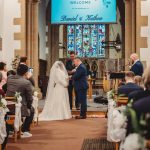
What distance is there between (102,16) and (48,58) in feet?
24.9

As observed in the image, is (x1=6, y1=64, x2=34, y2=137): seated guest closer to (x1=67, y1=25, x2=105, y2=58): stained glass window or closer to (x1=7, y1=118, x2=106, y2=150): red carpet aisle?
(x1=7, y1=118, x2=106, y2=150): red carpet aisle

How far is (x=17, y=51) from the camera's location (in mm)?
12141

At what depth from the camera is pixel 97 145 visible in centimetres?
645

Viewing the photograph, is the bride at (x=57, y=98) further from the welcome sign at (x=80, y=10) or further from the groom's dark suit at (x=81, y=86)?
the welcome sign at (x=80, y=10)

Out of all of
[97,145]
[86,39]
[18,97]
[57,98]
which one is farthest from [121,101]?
[86,39]

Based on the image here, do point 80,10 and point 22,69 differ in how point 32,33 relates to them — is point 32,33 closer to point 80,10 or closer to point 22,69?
point 80,10

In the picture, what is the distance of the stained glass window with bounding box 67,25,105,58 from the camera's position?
2211cm

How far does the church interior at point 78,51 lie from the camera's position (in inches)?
268

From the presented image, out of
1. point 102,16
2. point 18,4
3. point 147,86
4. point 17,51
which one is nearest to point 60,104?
point 17,51

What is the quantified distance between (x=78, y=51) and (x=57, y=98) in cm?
1180

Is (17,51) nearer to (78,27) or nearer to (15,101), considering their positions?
(15,101)

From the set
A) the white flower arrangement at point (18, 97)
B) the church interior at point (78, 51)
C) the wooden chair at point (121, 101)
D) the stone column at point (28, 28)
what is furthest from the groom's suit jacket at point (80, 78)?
the wooden chair at point (121, 101)

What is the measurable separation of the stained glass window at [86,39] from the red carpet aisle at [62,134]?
12.1 m

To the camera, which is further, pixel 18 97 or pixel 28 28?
pixel 28 28
